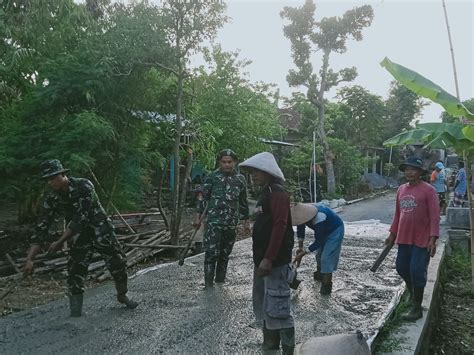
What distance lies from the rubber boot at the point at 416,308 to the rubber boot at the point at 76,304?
10.8 feet

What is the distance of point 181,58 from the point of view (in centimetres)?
870

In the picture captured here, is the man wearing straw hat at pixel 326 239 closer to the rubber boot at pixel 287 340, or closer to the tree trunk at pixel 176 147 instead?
the rubber boot at pixel 287 340

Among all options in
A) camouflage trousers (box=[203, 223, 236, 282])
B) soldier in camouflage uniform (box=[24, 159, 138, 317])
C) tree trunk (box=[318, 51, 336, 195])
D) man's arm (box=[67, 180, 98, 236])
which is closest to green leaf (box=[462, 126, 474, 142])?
camouflage trousers (box=[203, 223, 236, 282])

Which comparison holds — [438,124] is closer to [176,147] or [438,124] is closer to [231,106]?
[176,147]

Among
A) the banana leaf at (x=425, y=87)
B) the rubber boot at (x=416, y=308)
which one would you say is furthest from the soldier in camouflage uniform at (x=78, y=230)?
the banana leaf at (x=425, y=87)

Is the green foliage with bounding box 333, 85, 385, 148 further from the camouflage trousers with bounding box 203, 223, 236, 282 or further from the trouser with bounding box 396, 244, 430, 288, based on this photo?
the trouser with bounding box 396, 244, 430, 288

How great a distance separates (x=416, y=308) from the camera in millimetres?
4645

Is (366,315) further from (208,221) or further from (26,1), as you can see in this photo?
(26,1)

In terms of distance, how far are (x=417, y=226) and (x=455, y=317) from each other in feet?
8.48

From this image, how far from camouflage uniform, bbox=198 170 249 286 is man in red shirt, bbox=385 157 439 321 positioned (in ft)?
6.66

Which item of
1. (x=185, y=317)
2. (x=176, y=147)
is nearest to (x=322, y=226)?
(x=185, y=317)

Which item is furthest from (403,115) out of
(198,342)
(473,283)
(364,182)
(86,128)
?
(198,342)

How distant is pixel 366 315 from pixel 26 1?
22.8ft

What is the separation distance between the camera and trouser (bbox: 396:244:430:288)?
4.66m
